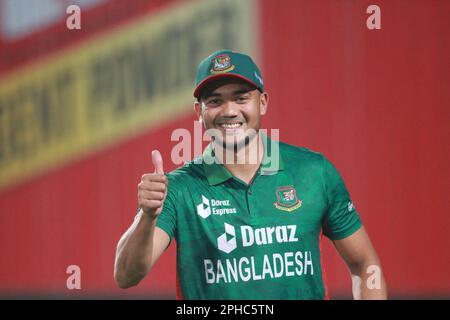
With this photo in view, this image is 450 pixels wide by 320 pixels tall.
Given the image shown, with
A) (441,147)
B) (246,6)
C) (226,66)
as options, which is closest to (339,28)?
(246,6)

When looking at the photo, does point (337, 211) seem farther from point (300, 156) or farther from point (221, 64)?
point (221, 64)

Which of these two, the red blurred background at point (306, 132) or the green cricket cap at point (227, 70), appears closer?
the green cricket cap at point (227, 70)

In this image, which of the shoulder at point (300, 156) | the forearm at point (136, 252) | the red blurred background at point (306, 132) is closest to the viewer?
the forearm at point (136, 252)

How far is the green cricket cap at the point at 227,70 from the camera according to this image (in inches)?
79.9

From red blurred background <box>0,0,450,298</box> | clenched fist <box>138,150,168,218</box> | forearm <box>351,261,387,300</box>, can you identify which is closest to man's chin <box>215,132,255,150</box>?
clenched fist <box>138,150,168,218</box>

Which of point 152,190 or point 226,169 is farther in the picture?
point 226,169

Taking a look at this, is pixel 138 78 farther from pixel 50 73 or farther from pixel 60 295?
pixel 60 295

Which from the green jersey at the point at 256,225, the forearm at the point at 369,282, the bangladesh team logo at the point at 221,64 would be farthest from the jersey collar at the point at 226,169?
the forearm at the point at 369,282

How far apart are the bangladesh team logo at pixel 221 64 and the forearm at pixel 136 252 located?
547 millimetres

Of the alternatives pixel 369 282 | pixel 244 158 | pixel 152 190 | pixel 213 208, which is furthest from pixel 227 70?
pixel 369 282

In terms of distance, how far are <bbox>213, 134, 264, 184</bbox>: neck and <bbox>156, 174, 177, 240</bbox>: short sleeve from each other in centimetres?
21

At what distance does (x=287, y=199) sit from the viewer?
2.05 m

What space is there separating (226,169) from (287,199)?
0.22 m

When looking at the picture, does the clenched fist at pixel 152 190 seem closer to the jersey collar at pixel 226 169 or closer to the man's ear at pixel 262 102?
the jersey collar at pixel 226 169
